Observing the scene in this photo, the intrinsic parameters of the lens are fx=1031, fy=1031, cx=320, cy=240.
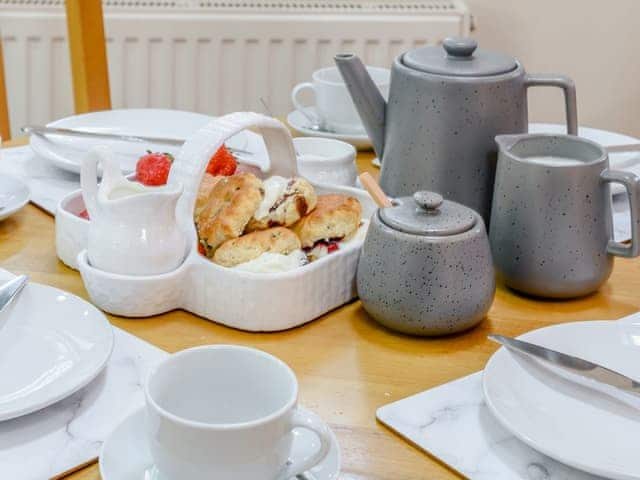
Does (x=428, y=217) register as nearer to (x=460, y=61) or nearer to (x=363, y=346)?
(x=363, y=346)

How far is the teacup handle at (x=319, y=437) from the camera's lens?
65cm

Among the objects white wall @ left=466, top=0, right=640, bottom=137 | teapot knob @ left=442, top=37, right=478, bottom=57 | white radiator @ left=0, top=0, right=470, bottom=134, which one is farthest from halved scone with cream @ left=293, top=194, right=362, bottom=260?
white wall @ left=466, top=0, right=640, bottom=137

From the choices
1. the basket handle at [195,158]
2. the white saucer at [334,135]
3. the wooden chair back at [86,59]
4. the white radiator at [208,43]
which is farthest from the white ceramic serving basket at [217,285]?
the white radiator at [208,43]

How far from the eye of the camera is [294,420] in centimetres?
65

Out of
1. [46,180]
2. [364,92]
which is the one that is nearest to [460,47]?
[364,92]

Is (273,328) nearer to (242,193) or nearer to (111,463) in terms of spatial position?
(242,193)

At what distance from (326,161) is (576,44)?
1445 millimetres

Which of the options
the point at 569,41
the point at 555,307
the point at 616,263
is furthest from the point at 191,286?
the point at 569,41

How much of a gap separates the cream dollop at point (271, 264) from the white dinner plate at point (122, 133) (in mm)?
397

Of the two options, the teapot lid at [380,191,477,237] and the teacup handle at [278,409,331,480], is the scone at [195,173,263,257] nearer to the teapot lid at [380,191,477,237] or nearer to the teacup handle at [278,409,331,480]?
the teapot lid at [380,191,477,237]

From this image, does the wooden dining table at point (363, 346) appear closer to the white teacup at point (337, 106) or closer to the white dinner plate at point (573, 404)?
the white dinner plate at point (573, 404)

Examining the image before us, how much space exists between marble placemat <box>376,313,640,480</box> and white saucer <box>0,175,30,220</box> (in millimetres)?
559

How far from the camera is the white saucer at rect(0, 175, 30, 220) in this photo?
115 centimetres

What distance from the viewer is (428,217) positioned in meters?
0.91
